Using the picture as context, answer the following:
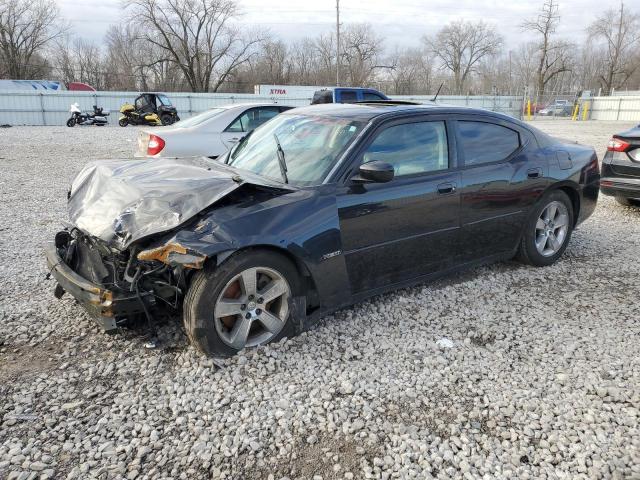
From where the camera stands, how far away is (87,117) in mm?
27047

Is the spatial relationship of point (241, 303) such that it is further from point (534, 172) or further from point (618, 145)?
point (618, 145)

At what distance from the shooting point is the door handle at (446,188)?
4.15 metres

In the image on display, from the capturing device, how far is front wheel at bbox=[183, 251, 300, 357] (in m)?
3.17

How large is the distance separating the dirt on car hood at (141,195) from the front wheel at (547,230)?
2791mm

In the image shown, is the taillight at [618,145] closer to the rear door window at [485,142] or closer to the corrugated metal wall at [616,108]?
the rear door window at [485,142]

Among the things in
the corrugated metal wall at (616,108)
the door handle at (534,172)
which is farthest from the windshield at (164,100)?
the corrugated metal wall at (616,108)

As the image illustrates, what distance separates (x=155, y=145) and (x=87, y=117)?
21379 millimetres

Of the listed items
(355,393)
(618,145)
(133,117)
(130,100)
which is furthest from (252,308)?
(130,100)

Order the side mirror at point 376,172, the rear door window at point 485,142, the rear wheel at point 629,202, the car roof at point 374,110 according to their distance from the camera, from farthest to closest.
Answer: the rear wheel at point 629,202 → the rear door window at point 485,142 → the car roof at point 374,110 → the side mirror at point 376,172

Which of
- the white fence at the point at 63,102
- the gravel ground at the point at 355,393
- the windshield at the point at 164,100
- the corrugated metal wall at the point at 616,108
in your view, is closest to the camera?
the gravel ground at the point at 355,393

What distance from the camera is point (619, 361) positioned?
3432mm

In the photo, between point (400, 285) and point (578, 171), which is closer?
point (400, 285)

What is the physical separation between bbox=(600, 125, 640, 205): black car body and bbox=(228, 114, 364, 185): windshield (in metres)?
5.16

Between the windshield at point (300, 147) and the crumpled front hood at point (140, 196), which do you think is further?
the windshield at point (300, 147)
